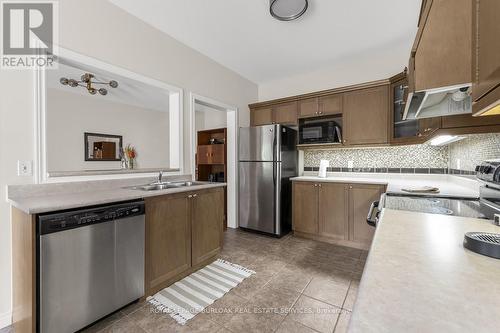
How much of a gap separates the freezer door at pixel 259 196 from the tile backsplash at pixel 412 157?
36.1 inches

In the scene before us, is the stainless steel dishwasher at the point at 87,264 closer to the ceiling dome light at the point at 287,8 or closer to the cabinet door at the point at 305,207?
the ceiling dome light at the point at 287,8

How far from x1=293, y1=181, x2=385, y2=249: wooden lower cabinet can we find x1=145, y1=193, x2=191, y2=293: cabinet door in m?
1.81

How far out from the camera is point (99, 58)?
204cm

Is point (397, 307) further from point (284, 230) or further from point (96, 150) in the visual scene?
point (96, 150)

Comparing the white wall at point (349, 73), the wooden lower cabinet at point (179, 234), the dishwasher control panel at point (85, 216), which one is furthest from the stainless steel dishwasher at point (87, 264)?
the white wall at point (349, 73)

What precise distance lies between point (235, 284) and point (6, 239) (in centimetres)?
181

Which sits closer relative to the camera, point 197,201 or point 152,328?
point 152,328

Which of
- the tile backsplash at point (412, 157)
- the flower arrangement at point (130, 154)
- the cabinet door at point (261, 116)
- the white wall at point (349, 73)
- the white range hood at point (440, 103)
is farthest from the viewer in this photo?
the flower arrangement at point (130, 154)

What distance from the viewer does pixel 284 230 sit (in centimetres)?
345

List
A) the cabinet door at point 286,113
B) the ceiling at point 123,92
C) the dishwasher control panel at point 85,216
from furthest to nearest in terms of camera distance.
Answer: the cabinet door at point 286,113 < the ceiling at point 123,92 < the dishwasher control panel at point 85,216

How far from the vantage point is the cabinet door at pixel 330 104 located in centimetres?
326

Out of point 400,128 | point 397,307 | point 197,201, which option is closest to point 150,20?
point 197,201

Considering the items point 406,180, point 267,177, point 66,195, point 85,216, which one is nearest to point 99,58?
point 66,195

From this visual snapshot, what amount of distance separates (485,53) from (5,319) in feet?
9.76
